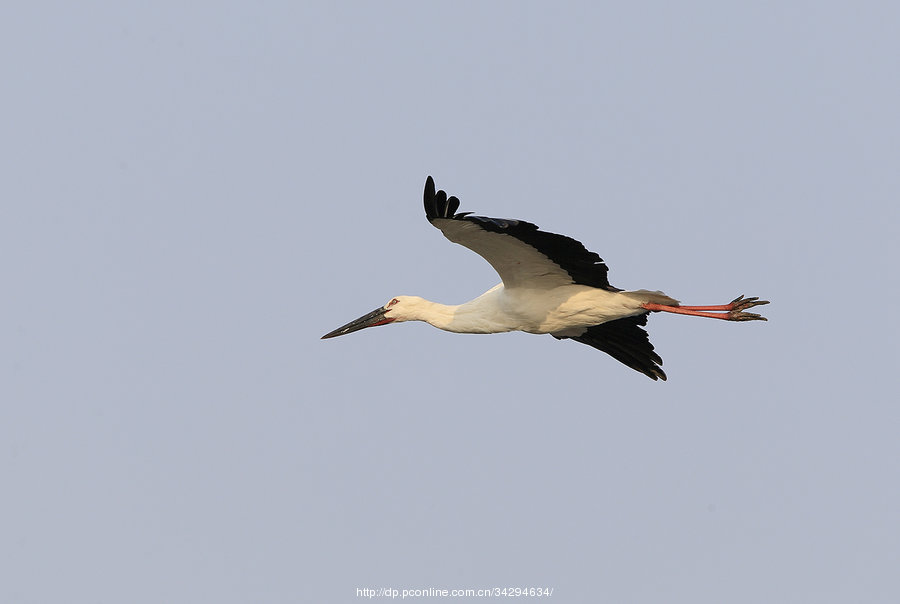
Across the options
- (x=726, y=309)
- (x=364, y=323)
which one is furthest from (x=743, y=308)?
(x=364, y=323)

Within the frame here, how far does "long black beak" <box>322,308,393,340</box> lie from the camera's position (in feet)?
50.0

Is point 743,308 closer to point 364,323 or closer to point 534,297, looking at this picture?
point 534,297

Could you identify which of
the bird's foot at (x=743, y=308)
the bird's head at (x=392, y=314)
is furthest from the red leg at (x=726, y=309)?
the bird's head at (x=392, y=314)

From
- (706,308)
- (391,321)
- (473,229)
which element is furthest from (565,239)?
(391,321)

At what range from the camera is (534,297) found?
1394 cm

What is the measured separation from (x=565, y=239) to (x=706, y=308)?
81.8 inches

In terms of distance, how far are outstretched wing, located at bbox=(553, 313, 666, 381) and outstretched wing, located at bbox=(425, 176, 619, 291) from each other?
5.05ft

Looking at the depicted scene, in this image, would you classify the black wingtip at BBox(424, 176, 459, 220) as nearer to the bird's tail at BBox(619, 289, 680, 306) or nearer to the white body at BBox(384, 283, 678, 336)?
the white body at BBox(384, 283, 678, 336)

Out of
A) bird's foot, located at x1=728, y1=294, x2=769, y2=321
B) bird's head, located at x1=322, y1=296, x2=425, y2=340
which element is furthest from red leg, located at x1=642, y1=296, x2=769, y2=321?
bird's head, located at x1=322, y1=296, x2=425, y2=340

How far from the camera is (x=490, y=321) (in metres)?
14.3

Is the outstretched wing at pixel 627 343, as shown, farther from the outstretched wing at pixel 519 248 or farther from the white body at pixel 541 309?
the outstretched wing at pixel 519 248

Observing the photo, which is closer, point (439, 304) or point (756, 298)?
point (756, 298)

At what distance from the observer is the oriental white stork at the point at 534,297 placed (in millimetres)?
12750

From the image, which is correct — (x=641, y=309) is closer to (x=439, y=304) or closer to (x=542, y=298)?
(x=542, y=298)
